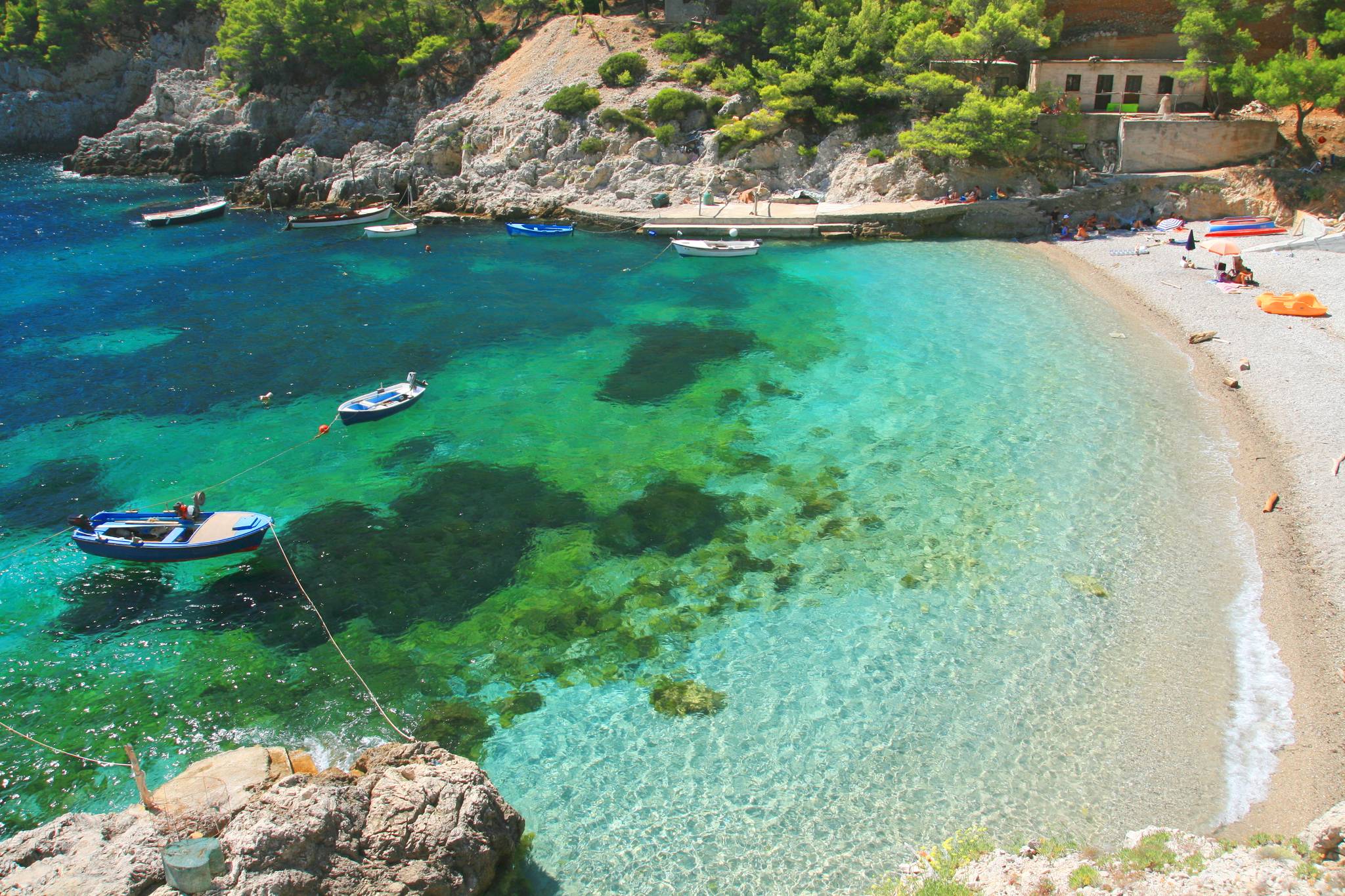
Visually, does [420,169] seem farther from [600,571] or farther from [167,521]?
[600,571]

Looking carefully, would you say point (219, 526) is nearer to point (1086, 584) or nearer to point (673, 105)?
point (1086, 584)

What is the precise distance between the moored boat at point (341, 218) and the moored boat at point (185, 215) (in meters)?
5.51

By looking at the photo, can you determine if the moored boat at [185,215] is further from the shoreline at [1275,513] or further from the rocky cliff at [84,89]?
the shoreline at [1275,513]

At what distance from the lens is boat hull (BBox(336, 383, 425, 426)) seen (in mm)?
27344

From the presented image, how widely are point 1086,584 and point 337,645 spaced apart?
1666 centimetres

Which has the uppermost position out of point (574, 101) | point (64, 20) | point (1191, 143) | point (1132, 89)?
point (64, 20)

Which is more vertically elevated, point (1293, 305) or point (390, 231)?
point (390, 231)

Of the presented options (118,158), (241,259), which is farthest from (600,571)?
(118,158)

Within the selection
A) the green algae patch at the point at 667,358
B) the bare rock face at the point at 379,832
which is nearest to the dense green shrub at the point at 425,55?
the green algae patch at the point at 667,358

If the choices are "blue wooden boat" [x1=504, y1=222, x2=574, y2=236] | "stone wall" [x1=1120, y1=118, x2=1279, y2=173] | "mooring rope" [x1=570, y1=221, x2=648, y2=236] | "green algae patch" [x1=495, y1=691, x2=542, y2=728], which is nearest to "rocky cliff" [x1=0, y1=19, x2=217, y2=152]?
"blue wooden boat" [x1=504, y1=222, x2=574, y2=236]

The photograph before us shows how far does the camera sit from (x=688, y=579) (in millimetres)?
19391

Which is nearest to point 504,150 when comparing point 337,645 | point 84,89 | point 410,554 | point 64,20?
point 410,554

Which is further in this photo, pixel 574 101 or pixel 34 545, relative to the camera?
pixel 574 101

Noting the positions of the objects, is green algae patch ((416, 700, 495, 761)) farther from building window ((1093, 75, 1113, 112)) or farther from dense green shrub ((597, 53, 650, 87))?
dense green shrub ((597, 53, 650, 87))
